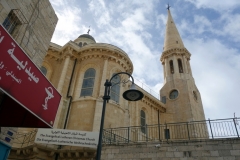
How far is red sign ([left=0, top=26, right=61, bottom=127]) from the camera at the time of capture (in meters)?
4.46

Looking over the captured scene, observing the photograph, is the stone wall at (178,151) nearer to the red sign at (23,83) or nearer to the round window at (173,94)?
the red sign at (23,83)

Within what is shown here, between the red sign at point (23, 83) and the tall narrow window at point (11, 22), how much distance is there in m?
2.29

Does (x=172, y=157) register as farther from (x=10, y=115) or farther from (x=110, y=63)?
(x=110, y=63)

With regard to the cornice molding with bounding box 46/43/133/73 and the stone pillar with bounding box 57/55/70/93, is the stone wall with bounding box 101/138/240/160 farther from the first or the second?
the cornice molding with bounding box 46/43/133/73

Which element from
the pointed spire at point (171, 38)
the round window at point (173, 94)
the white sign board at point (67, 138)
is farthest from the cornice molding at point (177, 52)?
the white sign board at point (67, 138)

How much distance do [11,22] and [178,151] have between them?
9.22m

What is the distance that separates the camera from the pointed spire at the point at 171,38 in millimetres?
32250

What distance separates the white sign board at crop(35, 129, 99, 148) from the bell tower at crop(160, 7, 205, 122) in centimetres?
1569

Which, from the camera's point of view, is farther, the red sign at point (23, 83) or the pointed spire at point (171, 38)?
the pointed spire at point (171, 38)

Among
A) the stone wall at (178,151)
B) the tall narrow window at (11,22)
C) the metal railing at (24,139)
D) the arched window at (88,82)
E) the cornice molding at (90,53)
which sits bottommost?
the stone wall at (178,151)

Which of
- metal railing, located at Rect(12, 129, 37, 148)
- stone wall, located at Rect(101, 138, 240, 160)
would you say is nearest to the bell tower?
stone wall, located at Rect(101, 138, 240, 160)

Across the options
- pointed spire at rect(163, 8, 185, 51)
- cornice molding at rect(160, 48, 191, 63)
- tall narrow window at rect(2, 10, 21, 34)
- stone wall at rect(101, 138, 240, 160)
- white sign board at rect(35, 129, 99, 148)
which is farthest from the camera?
pointed spire at rect(163, 8, 185, 51)

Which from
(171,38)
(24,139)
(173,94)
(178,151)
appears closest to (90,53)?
(24,139)

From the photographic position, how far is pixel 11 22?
6777 millimetres
